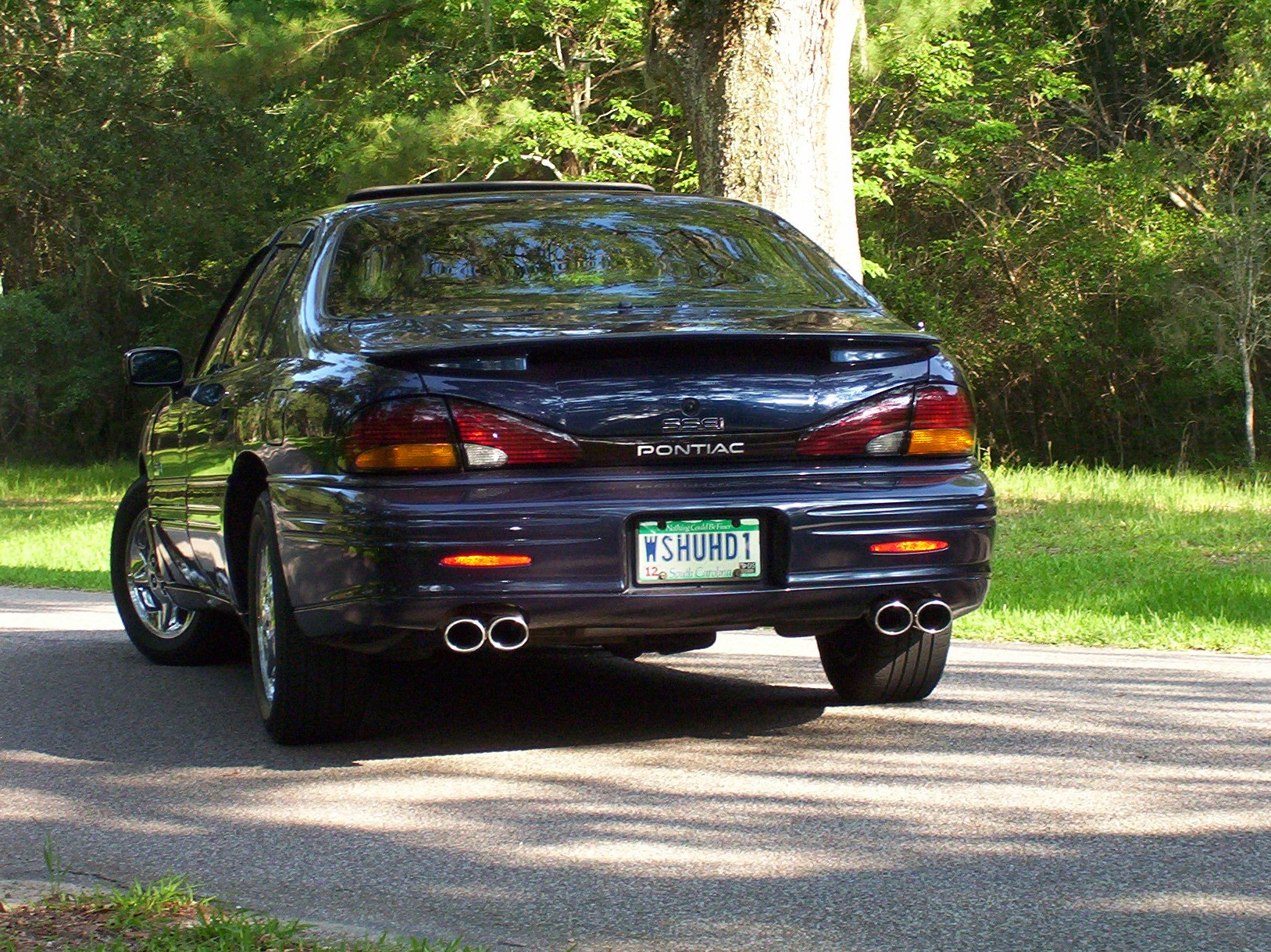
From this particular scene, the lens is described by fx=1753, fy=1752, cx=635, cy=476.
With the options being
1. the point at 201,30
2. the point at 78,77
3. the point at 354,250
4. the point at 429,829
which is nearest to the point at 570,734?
the point at 429,829

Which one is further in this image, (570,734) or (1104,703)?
(1104,703)

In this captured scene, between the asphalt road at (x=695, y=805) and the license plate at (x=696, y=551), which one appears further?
the license plate at (x=696, y=551)

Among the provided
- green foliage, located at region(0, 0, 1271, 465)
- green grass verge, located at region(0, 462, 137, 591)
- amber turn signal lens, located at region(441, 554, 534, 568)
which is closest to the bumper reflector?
amber turn signal lens, located at region(441, 554, 534, 568)

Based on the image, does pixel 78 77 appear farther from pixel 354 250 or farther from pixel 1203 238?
pixel 354 250

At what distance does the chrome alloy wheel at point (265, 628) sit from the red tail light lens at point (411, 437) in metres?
0.87

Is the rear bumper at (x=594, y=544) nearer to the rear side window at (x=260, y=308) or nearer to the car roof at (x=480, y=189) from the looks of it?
the rear side window at (x=260, y=308)

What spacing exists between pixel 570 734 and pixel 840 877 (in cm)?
190

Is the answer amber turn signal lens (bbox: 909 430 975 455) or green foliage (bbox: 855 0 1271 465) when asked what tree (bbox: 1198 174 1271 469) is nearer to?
green foliage (bbox: 855 0 1271 465)

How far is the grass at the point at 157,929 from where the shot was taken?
11.0 ft

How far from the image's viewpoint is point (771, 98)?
37.2ft

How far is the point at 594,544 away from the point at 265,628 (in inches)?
56.5

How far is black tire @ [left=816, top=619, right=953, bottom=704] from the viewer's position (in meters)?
5.90

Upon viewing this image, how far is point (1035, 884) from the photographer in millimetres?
3799

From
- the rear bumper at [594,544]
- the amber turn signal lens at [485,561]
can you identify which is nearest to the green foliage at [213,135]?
the rear bumper at [594,544]
